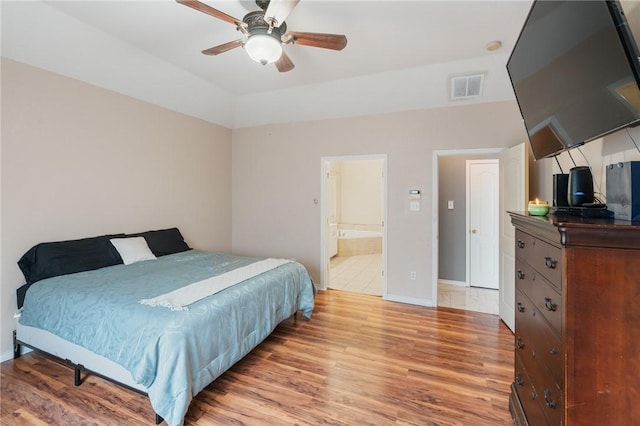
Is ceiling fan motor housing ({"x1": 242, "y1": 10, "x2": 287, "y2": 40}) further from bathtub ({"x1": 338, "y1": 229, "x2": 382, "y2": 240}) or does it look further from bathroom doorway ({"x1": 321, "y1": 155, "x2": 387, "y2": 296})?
bathtub ({"x1": 338, "y1": 229, "x2": 382, "y2": 240})

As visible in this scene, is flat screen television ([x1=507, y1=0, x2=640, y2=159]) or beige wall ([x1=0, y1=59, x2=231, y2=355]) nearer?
flat screen television ([x1=507, y1=0, x2=640, y2=159])

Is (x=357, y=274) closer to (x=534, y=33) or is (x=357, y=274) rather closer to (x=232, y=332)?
(x=232, y=332)

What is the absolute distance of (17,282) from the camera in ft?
8.55

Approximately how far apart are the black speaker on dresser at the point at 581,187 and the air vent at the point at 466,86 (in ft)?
7.15

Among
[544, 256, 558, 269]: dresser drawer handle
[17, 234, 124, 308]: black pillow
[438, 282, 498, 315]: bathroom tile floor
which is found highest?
[544, 256, 558, 269]: dresser drawer handle

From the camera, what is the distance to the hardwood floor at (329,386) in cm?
189

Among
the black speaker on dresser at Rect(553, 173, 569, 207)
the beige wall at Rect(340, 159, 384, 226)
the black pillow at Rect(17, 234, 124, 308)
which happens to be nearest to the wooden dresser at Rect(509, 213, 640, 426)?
the black speaker on dresser at Rect(553, 173, 569, 207)

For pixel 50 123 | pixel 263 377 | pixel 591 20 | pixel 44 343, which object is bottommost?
pixel 263 377

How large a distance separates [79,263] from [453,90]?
4.44 metres

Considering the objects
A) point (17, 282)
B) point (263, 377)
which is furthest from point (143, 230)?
point (263, 377)

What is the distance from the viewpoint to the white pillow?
10.4 feet

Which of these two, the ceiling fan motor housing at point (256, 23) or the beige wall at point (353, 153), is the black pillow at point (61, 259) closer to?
the beige wall at point (353, 153)

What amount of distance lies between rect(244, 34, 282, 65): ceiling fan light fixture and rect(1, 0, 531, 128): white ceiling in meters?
0.49

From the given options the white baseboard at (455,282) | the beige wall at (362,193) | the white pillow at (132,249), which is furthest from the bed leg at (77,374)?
the beige wall at (362,193)
